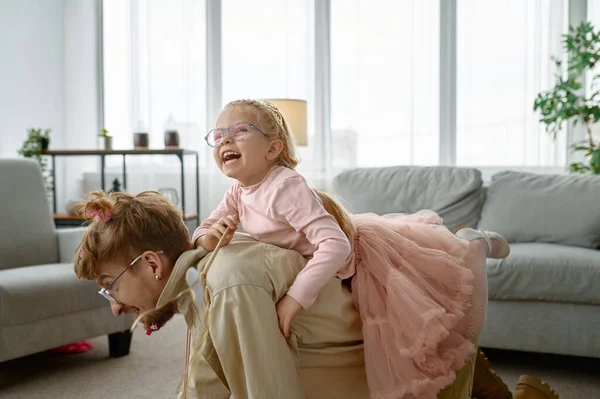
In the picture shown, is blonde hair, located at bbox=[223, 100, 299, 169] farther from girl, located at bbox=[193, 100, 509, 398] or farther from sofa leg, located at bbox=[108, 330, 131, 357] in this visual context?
sofa leg, located at bbox=[108, 330, 131, 357]

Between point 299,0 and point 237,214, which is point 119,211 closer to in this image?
point 237,214

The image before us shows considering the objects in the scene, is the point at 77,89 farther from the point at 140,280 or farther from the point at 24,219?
the point at 140,280

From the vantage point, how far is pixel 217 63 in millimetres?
4742

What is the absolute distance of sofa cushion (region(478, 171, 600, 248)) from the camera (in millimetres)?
2802

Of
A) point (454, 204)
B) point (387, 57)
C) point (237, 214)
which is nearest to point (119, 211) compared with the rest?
point (237, 214)

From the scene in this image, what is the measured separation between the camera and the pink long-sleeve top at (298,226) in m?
1.18

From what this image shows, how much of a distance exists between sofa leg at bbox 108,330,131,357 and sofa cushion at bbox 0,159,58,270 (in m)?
0.51

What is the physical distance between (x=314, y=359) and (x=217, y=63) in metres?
3.82

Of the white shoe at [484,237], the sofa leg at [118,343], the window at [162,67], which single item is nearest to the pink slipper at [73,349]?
the sofa leg at [118,343]

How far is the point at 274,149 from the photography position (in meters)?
1.43

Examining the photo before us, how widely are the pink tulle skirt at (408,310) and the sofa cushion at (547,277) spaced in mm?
965

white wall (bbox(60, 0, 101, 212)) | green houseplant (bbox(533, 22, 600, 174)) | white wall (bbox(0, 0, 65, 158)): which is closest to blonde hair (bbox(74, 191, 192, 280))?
green houseplant (bbox(533, 22, 600, 174))

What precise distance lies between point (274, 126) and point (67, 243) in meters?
1.85

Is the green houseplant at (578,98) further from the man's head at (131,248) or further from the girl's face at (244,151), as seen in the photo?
the man's head at (131,248)
